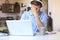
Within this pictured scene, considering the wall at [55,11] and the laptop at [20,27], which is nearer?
the laptop at [20,27]

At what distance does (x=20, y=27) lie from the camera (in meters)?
1.87

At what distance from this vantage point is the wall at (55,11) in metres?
3.96

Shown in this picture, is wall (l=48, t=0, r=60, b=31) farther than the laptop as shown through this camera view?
Yes

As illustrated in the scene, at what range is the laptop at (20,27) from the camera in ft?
6.04

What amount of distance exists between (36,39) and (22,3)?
297 centimetres

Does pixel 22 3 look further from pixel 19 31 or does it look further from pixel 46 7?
pixel 19 31

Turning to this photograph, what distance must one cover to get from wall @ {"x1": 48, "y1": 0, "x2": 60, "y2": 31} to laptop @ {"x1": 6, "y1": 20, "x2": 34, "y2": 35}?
7.16ft

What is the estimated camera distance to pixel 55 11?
3.99 metres

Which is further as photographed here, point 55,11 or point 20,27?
point 55,11

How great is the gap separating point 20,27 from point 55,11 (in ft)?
7.53

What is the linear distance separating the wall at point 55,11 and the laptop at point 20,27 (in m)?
2.18

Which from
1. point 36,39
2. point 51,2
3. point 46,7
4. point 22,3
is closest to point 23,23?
point 36,39

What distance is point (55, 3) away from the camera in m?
3.96

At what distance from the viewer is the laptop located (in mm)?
1840
